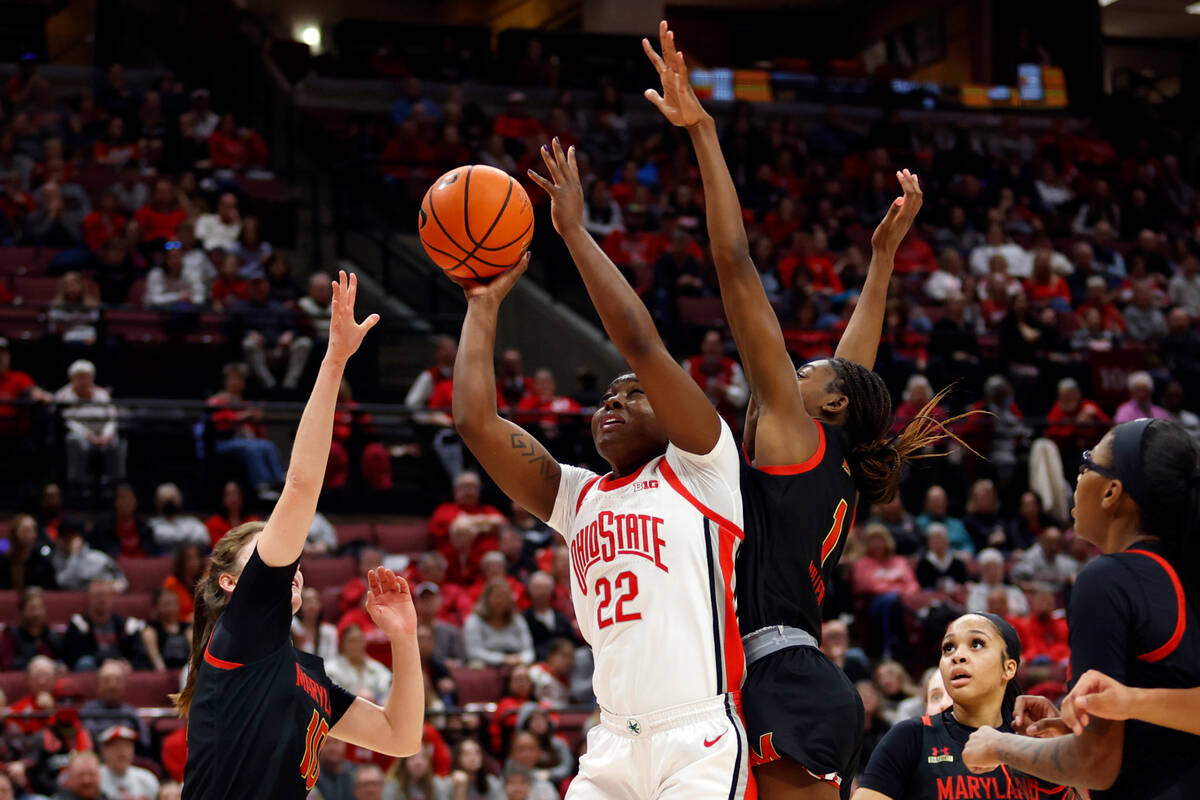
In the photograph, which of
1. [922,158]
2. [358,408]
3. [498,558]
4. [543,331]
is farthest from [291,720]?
[922,158]

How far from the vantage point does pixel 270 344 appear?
1201 cm

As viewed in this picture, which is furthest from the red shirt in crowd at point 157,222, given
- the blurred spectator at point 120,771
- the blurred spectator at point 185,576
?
the blurred spectator at point 120,771

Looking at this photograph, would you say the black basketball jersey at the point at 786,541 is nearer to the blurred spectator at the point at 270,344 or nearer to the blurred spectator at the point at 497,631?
the blurred spectator at the point at 497,631

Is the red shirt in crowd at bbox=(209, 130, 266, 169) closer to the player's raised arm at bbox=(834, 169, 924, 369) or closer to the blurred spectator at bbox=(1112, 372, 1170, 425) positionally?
the blurred spectator at bbox=(1112, 372, 1170, 425)

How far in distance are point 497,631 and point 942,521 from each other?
165 inches

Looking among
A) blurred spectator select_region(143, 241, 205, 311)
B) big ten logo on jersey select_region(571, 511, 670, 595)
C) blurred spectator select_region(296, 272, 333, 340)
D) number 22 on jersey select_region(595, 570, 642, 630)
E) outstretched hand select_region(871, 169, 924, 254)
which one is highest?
blurred spectator select_region(143, 241, 205, 311)

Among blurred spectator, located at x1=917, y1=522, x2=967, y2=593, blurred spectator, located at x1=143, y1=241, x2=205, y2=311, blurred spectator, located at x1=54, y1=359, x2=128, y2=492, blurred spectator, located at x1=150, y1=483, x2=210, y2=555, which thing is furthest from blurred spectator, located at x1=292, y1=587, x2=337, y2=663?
blurred spectator, located at x1=917, y1=522, x2=967, y2=593

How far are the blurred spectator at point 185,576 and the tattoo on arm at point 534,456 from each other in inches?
248

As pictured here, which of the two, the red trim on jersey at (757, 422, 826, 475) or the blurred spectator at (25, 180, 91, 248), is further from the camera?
the blurred spectator at (25, 180, 91, 248)

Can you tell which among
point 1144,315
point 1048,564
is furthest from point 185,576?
point 1144,315

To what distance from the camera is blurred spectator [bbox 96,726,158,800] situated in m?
8.41

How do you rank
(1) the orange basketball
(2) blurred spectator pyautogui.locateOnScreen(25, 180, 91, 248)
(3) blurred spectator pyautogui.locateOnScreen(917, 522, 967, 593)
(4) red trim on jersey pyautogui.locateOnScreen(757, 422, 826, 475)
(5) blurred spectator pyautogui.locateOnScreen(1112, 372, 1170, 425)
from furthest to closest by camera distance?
(5) blurred spectator pyautogui.locateOnScreen(1112, 372, 1170, 425) < (2) blurred spectator pyautogui.locateOnScreen(25, 180, 91, 248) < (3) blurred spectator pyautogui.locateOnScreen(917, 522, 967, 593) < (1) the orange basketball < (4) red trim on jersey pyautogui.locateOnScreen(757, 422, 826, 475)

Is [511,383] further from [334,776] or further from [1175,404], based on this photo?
[1175,404]

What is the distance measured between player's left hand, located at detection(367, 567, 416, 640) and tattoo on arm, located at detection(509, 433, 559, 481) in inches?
20.2
